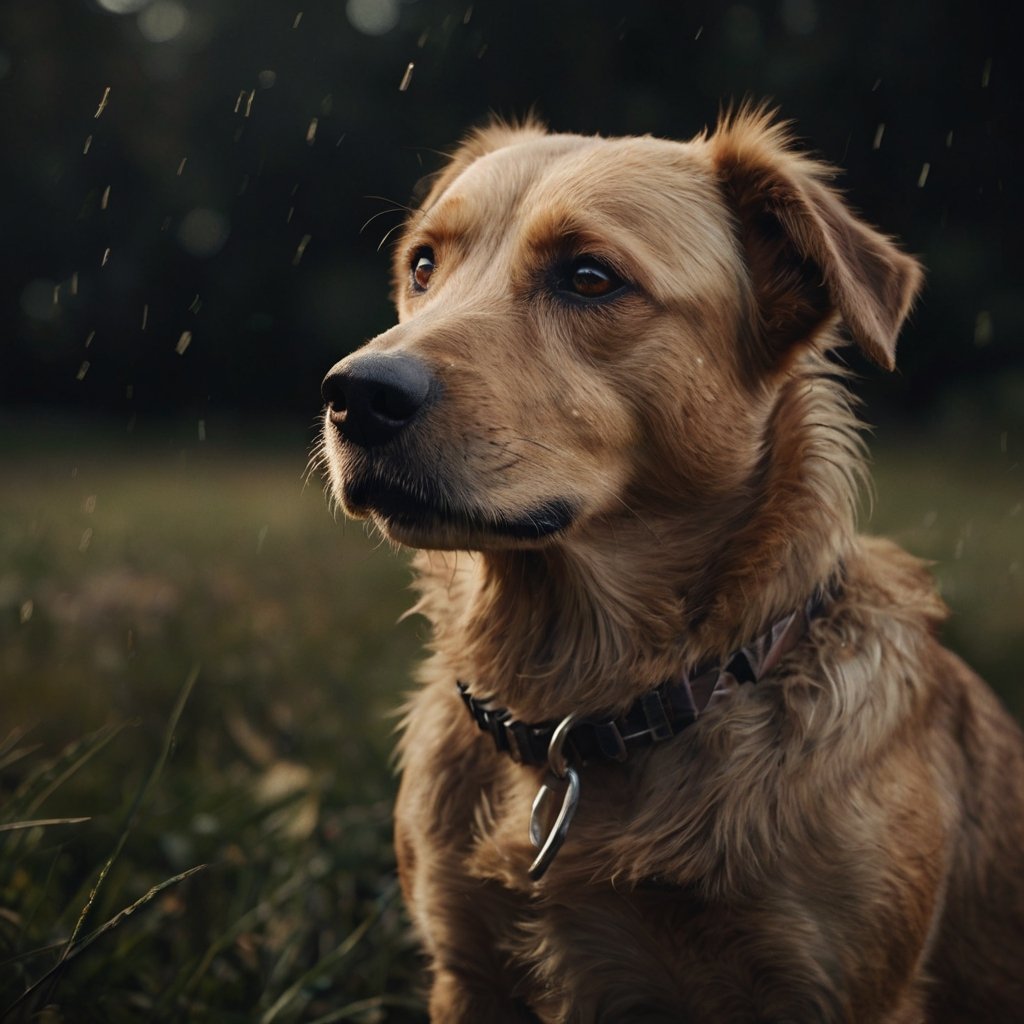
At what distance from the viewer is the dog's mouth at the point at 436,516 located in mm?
2371

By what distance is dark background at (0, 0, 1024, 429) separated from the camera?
15500mm

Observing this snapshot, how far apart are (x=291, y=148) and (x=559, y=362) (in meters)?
17.3

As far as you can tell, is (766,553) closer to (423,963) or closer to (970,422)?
(423,963)

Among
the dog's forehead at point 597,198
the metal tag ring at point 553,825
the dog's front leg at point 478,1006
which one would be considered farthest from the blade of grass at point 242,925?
the dog's forehead at point 597,198

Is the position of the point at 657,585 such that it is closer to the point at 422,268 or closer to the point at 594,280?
the point at 594,280

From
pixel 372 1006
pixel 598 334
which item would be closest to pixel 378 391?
pixel 598 334

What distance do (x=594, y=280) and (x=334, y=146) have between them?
16.8 meters

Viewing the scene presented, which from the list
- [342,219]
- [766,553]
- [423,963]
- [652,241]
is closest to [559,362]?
[652,241]

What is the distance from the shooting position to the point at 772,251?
2.87 metres

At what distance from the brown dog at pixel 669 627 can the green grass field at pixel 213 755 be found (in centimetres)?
59

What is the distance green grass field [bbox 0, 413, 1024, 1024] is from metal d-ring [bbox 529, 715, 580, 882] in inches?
29.7

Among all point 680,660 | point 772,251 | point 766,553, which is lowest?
point 680,660

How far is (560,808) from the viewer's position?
2.61 metres

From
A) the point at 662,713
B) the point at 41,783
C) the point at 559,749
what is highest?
the point at 662,713
